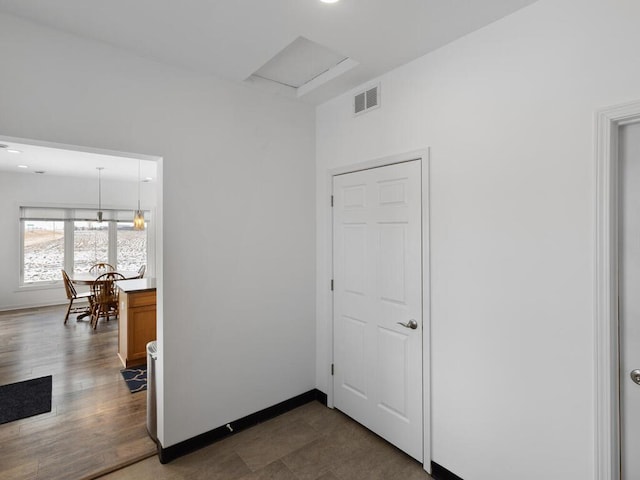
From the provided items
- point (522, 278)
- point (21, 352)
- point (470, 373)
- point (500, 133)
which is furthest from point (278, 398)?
point (21, 352)

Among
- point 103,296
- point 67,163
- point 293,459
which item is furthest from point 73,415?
point 67,163

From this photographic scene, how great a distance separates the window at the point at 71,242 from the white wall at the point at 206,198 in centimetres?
624

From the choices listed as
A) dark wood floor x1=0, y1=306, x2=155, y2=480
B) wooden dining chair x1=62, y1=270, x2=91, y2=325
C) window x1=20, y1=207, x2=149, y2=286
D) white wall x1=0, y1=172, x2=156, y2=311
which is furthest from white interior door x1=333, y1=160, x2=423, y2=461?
white wall x1=0, y1=172, x2=156, y2=311

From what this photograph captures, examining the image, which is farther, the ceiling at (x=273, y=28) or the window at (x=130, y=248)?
the window at (x=130, y=248)

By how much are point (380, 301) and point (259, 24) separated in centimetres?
199

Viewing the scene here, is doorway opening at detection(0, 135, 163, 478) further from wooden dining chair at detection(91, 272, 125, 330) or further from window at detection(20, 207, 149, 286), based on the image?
wooden dining chair at detection(91, 272, 125, 330)

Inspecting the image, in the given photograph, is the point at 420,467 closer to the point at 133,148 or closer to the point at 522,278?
the point at 522,278

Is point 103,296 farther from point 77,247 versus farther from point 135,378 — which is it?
point 135,378

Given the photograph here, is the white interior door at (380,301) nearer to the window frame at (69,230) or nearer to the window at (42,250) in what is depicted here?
the window frame at (69,230)

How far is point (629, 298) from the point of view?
146cm

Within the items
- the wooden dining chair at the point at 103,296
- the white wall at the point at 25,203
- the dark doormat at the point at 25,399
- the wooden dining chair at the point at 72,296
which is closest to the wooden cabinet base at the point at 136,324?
the dark doormat at the point at 25,399

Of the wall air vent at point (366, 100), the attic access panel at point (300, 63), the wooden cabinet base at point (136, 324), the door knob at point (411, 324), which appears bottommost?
the wooden cabinet base at point (136, 324)

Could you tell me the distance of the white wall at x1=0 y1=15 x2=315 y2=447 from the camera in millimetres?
1939

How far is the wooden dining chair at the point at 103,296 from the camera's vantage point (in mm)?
5578
